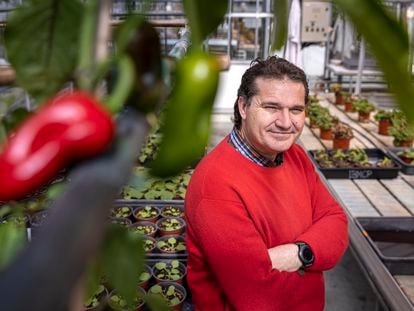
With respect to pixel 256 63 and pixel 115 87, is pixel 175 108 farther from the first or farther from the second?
pixel 256 63

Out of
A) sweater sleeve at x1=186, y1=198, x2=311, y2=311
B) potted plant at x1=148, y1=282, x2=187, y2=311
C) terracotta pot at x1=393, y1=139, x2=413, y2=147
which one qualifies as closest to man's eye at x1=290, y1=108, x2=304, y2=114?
sweater sleeve at x1=186, y1=198, x2=311, y2=311

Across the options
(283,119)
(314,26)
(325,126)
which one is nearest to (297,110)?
(283,119)

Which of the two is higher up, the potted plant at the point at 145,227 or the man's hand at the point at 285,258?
the man's hand at the point at 285,258

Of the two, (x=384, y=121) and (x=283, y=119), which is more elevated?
(x=283, y=119)

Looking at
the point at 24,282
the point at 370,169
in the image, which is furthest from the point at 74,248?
the point at 370,169

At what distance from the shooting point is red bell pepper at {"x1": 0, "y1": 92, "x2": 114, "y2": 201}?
0.24 metres

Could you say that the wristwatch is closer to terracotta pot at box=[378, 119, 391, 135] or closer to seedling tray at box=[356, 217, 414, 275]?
seedling tray at box=[356, 217, 414, 275]

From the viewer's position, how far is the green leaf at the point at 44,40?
377 mm

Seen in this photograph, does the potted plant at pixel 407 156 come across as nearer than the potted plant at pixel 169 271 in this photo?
No

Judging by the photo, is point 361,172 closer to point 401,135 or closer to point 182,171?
point 401,135

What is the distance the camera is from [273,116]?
150 centimetres

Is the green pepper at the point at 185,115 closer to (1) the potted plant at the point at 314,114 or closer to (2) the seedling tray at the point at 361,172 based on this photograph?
(2) the seedling tray at the point at 361,172

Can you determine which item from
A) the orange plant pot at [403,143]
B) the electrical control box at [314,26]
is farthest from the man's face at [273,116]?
the electrical control box at [314,26]

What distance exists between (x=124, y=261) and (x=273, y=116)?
3.52 ft
